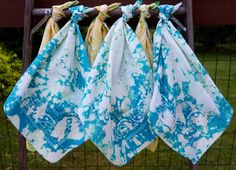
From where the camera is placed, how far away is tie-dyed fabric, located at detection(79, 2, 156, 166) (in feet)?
5.78

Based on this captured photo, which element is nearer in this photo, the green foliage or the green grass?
the green grass

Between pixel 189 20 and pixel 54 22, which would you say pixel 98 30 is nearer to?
pixel 54 22

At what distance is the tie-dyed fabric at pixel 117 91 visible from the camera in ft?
5.78

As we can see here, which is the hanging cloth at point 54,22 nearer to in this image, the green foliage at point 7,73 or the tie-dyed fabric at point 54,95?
the tie-dyed fabric at point 54,95

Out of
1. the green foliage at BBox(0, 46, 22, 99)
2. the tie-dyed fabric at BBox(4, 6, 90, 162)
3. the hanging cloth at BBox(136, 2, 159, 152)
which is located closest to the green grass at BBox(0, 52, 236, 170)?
the green foliage at BBox(0, 46, 22, 99)

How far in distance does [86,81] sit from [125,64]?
0.16m

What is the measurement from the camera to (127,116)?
A: 1815mm

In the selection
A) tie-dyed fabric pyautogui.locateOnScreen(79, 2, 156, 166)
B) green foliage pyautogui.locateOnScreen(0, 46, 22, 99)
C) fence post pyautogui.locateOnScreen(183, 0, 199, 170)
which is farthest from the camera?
green foliage pyautogui.locateOnScreen(0, 46, 22, 99)

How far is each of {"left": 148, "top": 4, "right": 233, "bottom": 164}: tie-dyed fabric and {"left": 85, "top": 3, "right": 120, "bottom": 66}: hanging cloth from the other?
204mm

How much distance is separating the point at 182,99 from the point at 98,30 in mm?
415

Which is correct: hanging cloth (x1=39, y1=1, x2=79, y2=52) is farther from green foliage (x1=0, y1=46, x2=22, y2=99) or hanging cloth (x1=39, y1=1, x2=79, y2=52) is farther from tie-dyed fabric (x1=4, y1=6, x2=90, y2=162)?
green foliage (x1=0, y1=46, x2=22, y2=99)

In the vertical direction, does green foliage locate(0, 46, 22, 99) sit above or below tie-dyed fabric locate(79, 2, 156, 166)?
below

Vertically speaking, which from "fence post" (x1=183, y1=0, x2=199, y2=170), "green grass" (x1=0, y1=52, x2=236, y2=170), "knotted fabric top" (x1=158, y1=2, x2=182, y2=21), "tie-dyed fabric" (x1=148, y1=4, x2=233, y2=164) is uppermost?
"knotted fabric top" (x1=158, y1=2, x2=182, y2=21)

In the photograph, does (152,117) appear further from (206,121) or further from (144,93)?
(206,121)
